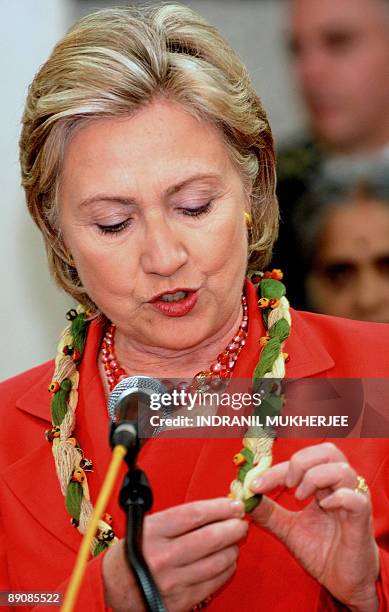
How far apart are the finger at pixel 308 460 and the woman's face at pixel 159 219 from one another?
0.46 meters

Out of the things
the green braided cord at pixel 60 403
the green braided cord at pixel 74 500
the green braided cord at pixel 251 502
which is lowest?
the green braided cord at pixel 74 500

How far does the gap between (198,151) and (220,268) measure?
225 mm

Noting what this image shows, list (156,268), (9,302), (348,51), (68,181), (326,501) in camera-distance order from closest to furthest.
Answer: (326,501), (156,268), (68,181), (348,51), (9,302)

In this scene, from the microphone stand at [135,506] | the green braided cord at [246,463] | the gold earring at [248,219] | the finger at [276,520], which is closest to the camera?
the microphone stand at [135,506]

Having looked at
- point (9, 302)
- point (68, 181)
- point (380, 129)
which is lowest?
point (9, 302)

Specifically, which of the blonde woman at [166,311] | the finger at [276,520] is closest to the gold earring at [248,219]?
the blonde woman at [166,311]

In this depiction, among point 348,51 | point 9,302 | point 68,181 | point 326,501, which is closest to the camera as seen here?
point 326,501

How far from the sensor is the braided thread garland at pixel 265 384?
5.59 ft

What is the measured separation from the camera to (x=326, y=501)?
4.96ft

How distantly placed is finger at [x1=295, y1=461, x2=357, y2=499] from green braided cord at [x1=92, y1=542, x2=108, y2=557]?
0.54 m

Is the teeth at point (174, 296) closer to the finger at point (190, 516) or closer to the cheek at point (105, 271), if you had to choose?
the cheek at point (105, 271)

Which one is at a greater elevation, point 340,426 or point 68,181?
point 68,181

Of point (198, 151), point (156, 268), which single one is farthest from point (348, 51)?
point (156, 268)

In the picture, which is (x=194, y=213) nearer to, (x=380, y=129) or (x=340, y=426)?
(x=340, y=426)
